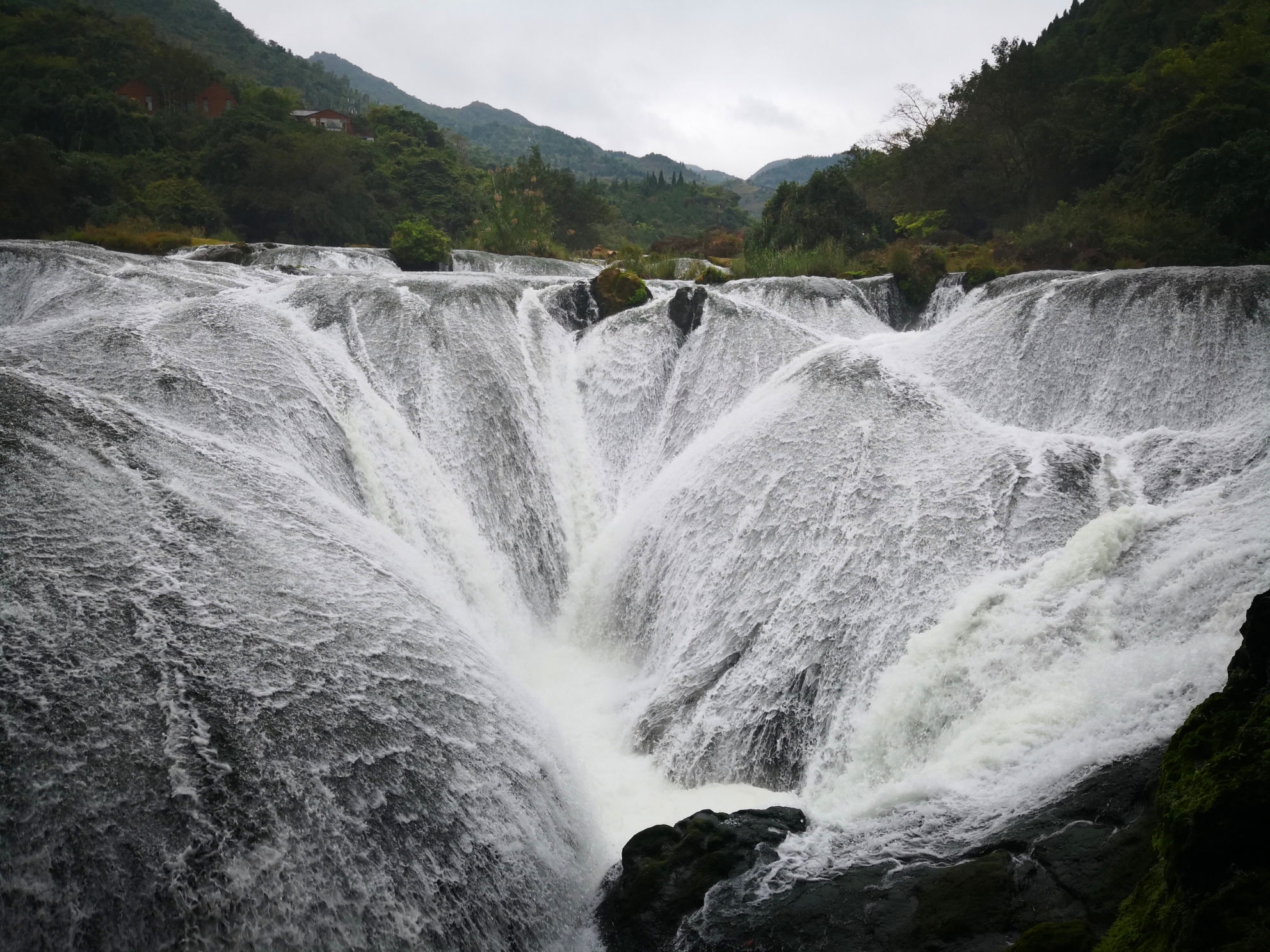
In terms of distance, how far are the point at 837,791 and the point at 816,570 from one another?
232 centimetres

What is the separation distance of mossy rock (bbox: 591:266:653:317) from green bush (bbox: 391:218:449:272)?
8.87m

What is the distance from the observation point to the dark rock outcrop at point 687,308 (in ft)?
44.7

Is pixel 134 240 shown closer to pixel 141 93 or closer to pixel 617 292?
pixel 617 292

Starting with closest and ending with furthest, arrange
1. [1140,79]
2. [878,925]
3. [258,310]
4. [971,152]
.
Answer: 1. [878,925]
2. [258,310]
3. [1140,79]
4. [971,152]

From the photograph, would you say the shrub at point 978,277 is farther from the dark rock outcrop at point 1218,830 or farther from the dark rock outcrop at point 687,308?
the dark rock outcrop at point 1218,830

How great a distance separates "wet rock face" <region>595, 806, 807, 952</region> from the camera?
16.1ft

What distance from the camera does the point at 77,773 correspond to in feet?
12.2

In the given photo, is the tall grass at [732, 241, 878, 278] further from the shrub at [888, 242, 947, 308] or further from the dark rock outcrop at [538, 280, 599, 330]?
the dark rock outcrop at [538, 280, 599, 330]

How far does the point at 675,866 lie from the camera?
5191 millimetres

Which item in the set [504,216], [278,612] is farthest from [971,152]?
[278,612]

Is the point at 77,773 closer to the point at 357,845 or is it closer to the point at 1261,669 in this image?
the point at 357,845

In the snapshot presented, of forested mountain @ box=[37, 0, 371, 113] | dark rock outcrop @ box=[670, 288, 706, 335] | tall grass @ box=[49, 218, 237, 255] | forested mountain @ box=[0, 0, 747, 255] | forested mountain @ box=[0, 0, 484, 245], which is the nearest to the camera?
dark rock outcrop @ box=[670, 288, 706, 335]

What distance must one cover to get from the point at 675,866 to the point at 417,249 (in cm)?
1994

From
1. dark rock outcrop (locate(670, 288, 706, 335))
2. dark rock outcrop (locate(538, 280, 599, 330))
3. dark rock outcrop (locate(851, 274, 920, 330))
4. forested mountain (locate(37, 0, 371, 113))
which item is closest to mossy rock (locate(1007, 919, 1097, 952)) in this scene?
dark rock outcrop (locate(670, 288, 706, 335))
